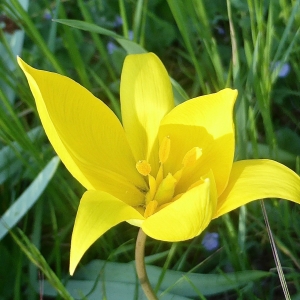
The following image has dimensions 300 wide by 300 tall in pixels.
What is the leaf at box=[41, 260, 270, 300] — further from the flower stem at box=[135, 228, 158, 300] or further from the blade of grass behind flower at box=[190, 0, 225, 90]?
the blade of grass behind flower at box=[190, 0, 225, 90]

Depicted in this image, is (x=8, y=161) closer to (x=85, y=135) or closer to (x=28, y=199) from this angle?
(x=28, y=199)

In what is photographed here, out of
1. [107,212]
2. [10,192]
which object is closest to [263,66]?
[107,212]

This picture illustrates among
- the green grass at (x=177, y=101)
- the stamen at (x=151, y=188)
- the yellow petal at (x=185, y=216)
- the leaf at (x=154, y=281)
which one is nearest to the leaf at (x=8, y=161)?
the green grass at (x=177, y=101)

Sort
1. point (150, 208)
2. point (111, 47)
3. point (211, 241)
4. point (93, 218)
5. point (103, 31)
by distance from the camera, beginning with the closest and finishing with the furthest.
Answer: point (93, 218) → point (150, 208) → point (103, 31) → point (211, 241) → point (111, 47)

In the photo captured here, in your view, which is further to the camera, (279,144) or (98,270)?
(279,144)

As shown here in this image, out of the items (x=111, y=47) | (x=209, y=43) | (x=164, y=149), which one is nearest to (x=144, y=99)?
(x=164, y=149)

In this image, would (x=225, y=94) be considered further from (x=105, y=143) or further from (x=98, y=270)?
(x=98, y=270)

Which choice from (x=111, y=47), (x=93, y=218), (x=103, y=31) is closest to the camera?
(x=93, y=218)
